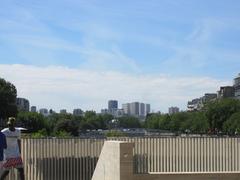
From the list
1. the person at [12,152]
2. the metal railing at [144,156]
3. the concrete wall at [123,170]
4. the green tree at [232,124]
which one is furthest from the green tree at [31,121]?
the person at [12,152]

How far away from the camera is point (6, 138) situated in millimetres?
13695

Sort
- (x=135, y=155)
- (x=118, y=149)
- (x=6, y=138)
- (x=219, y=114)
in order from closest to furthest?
(x=6, y=138), (x=118, y=149), (x=135, y=155), (x=219, y=114)

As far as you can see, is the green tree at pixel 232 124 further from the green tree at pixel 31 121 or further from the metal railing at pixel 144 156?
the metal railing at pixel 144 156

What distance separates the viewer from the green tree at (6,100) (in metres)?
98.9

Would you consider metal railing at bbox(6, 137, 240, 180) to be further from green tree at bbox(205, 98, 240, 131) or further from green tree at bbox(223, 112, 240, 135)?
green tree at bbox(205, 98, 240, 131)

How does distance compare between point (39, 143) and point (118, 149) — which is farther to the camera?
point (39, 143)

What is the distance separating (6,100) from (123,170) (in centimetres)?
8614

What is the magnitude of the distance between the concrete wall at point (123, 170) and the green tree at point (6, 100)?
8323cm

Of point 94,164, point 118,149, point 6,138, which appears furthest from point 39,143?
point 6,138

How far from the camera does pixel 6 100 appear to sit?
100 metres

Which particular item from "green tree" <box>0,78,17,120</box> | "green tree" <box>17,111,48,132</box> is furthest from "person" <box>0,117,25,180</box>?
"green tree" <box>17,111,48,132</box>

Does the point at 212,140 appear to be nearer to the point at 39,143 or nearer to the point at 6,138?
the point at 39,143

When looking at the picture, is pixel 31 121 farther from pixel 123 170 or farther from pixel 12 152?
pixel 12 152

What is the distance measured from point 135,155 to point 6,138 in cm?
543
